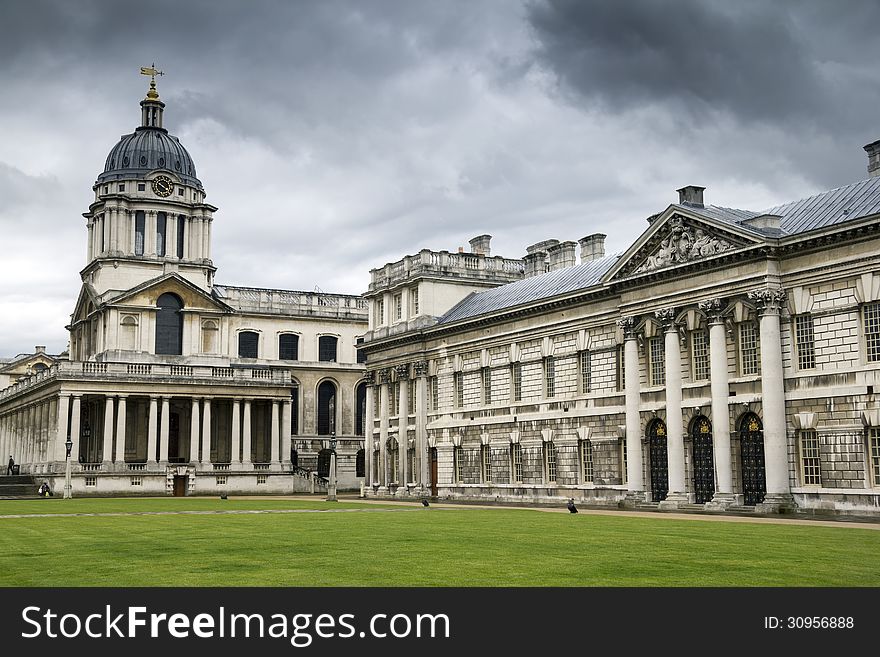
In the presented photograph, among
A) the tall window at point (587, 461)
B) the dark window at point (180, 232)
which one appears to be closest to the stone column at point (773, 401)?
the tall window at point (587, 461)

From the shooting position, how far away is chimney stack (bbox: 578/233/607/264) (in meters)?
63.2

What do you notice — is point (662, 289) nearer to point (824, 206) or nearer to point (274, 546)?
point (824, 206)

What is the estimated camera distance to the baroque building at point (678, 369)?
131 ft

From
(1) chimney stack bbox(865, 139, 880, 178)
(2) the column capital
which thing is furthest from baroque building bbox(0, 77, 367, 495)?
(1) chimney stack bbox(865, 139, 880, 178)

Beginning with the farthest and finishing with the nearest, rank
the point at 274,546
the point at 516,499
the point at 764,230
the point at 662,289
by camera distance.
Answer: the point at 516,499, the point at 662,289, the point at 764,230, the point at 274,546

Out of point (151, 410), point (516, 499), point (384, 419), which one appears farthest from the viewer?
point (151, 410)

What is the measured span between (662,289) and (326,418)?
2160 inches

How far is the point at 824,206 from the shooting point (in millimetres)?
43562

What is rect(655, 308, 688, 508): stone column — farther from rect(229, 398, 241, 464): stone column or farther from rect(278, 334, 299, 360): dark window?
rect(278, 334, 299, 360): dark window

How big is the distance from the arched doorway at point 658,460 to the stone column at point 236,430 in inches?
1657

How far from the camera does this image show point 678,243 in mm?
46281

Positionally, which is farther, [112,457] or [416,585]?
[112,457]
